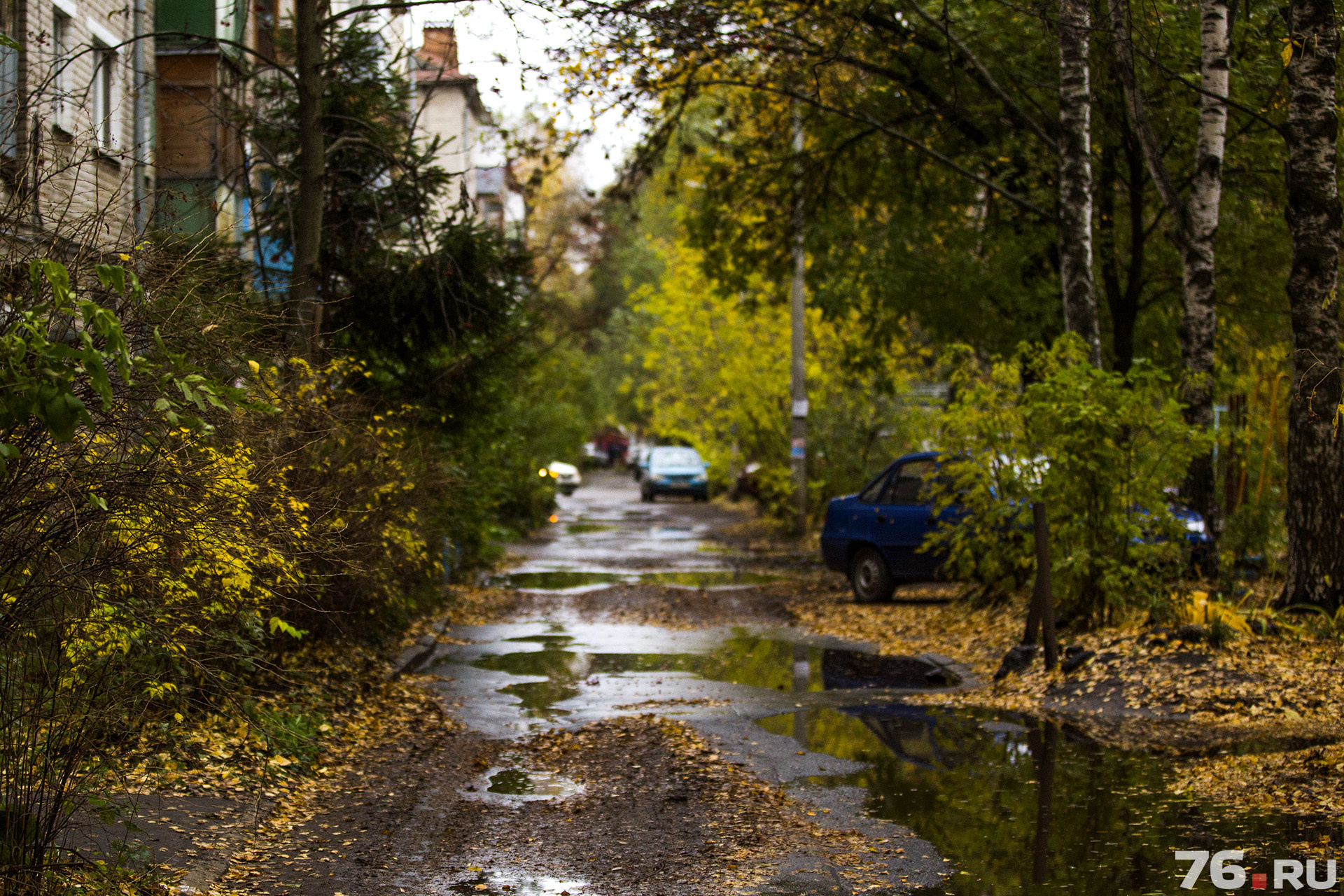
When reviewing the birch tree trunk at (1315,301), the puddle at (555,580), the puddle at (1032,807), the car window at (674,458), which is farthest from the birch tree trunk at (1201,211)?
the car window at (674,458)

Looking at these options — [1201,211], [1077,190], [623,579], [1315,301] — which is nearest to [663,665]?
[1077,190]

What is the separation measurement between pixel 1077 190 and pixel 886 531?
500cm

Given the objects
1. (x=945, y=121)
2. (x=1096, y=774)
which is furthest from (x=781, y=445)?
(x=1096, y=774)

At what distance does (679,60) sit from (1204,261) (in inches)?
243

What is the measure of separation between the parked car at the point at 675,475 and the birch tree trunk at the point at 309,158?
3471 centimetres

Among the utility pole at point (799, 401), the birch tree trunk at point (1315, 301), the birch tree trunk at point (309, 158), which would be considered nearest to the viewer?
the birch tree trunk at point (1315, 301)

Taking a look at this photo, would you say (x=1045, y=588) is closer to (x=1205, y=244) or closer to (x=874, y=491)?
(x=1205, y=244)

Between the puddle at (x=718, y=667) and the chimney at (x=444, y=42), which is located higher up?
the chimney at (x=444, y=42)

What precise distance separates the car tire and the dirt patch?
8.15 metres

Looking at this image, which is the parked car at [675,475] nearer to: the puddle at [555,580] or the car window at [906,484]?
the puddle at [555,580]

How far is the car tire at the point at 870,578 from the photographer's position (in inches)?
632

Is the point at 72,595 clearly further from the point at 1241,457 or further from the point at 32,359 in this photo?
the point at 1241,457

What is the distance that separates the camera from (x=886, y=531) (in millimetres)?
15875

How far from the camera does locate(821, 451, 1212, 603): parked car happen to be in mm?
15562
